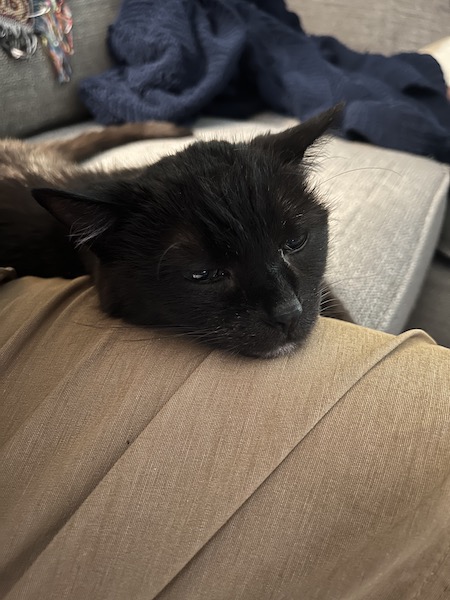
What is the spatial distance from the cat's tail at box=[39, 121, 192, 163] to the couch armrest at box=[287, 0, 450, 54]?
1198mm

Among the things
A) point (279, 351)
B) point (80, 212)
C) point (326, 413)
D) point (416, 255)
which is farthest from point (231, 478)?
point (416, 255)

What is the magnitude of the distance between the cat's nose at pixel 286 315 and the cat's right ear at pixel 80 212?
0.32 meters

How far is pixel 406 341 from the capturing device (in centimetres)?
67

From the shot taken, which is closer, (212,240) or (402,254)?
(212,240)

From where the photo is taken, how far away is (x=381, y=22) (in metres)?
2.36

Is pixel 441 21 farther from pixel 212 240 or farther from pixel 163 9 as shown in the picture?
pixel 212 240

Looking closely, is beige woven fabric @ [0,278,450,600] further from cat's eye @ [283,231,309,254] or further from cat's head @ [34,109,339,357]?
cat's eye @ [283,231,309,254]

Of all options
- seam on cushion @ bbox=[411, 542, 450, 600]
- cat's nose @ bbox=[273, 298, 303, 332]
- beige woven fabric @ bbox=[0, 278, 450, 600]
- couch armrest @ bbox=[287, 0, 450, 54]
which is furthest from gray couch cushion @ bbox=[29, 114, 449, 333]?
couch armrest @ bbox=[287, 0, 450, 54]

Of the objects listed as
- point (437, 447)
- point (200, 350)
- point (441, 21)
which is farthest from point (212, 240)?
point (441, 21)

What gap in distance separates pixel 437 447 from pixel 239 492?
215 mm

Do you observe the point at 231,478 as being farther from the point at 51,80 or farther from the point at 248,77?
the point at 248,77

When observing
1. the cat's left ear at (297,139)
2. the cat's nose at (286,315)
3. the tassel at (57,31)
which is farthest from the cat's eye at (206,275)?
the tassel at (57,31)

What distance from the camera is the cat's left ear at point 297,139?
0.92 m

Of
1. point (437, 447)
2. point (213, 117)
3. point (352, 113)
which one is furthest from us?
point (213, 117)
